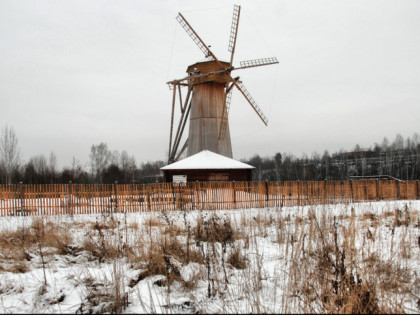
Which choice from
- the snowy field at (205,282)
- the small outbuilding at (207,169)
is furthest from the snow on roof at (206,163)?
the snowy field at (205,282)

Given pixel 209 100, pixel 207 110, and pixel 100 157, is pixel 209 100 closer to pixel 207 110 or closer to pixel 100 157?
pixel 207 110

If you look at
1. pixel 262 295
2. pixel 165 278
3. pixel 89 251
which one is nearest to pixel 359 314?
pixel 262 295

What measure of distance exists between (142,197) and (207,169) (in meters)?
6.21

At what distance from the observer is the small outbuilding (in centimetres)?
1753

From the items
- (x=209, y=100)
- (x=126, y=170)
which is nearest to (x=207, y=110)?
(x=209, y=100)

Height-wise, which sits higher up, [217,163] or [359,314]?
[217,163]

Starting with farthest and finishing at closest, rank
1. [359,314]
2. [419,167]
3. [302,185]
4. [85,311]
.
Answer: [419,167]
[302,185]
[85,311]
[359,314]

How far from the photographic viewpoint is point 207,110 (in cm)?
2047

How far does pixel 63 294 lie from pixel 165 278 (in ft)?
4.25

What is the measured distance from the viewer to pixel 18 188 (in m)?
12.2

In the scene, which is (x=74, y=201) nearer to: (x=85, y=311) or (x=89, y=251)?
(x=89, y=251)

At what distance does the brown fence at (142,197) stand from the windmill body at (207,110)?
764 cm

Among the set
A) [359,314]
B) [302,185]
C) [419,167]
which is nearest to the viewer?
[359,314]

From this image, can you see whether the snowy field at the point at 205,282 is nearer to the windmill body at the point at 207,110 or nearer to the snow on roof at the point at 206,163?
the snow on roof at the point at 206,163
